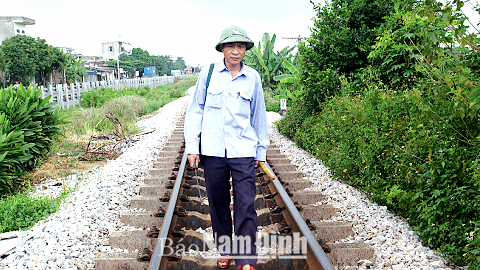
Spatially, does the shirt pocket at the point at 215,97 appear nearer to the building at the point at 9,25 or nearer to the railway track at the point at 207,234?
the railway track at the point at 207,234

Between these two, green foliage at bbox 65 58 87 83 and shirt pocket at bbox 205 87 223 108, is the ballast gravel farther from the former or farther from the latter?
green foliage at bbox 65 58 87 83

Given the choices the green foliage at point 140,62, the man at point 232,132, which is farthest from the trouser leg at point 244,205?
the green foliage at point 140,62

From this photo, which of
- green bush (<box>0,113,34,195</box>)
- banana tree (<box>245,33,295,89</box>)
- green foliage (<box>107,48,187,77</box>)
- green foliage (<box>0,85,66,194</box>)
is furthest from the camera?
green foliage (<box>107,48,187,77</box>)

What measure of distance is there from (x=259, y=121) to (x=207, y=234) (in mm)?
1391

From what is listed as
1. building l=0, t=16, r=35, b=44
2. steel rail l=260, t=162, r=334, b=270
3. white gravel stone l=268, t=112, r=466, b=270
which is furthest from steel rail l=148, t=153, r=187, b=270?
building l=0, t=16, r=35, b=44

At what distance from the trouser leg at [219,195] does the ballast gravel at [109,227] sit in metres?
1.13

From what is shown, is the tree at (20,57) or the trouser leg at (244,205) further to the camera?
the tree at (20,57)

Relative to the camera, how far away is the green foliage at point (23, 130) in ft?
19.0

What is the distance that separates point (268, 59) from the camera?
19.9 meters

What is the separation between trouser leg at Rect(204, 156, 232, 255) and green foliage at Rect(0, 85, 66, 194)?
3747mm

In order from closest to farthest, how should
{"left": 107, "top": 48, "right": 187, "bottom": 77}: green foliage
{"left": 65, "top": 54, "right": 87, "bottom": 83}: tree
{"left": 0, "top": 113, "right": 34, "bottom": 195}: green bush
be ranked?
{"left": 0, "top": 113, "right": 34, "bottom": 195}: green bush < {"left": 65, "top": 54, "right": 87, "bottom": 83}: tree < {"left": 107, "top": 48, "right": 187, "bottom": 77}: green foliage

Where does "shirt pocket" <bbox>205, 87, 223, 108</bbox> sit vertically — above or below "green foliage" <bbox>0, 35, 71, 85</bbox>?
below

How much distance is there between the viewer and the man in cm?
297

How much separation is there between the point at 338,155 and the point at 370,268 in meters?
2.84
